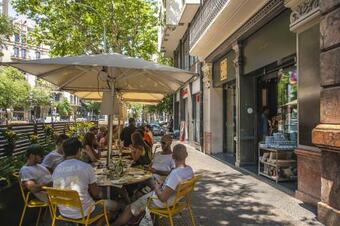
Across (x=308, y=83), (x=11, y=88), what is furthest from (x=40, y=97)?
(x=308, y=83)

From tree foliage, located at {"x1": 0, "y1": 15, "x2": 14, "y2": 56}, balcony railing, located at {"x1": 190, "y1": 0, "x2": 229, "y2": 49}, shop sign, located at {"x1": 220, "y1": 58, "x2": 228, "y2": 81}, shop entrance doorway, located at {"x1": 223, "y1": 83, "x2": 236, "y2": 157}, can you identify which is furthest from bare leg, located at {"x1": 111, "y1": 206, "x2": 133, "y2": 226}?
tree foliage, located at {"x1": 0, "y1": 15, "x2": 14, "y2": 56}

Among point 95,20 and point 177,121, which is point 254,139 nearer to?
point 95,20

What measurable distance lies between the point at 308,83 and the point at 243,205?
2.62 meters

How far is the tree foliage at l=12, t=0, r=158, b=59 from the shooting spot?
75.6 ft

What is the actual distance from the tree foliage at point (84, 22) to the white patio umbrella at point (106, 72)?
45.3 feet

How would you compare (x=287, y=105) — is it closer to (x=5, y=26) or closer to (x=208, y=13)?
(x=208, y=13)

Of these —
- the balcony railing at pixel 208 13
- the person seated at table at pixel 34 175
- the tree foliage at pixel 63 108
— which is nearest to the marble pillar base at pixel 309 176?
the person seated at table at pixel 34 175

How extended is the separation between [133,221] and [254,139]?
805 centimetres

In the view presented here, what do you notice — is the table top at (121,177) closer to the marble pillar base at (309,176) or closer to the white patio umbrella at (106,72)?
the white patio umbrella at (106,72)

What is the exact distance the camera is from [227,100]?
56.1ft

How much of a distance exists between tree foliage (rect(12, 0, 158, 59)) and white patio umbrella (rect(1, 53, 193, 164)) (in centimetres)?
1382

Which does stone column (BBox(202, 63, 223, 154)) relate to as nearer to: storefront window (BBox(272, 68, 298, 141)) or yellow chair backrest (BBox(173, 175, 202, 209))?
storefront window (BBox(272, 68, 298, 141))

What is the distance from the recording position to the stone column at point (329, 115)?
5.93 m

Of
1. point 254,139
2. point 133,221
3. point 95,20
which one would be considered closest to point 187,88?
point 95,20
